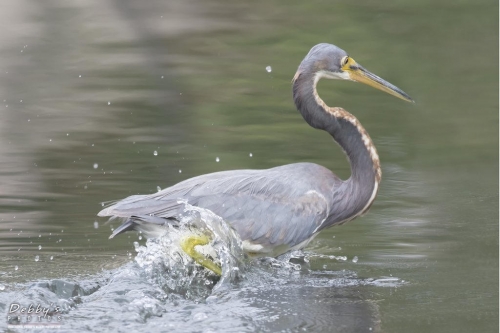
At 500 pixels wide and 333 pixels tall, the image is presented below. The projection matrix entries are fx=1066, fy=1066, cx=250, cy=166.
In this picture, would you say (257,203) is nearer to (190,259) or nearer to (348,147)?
(190,259)

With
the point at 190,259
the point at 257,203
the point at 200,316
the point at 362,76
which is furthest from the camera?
the point at 362,76

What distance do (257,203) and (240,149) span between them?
99.3 inches

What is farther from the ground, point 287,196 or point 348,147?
point 348,147

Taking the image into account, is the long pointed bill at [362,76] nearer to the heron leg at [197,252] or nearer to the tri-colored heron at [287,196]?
the tri-colored heron at [287,196]

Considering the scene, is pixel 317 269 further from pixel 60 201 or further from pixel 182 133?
pixel 182 133

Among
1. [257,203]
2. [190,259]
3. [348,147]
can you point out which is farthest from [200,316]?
[348,147]

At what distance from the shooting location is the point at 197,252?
7043 millimetres

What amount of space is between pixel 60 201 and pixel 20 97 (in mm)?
3756

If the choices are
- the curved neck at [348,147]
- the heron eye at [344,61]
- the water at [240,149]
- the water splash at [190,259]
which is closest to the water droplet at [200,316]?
the water at [240,149]

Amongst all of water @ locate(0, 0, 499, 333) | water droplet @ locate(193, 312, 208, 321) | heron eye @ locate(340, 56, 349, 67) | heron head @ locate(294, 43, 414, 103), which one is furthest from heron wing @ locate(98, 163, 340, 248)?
water droplet @ locate(193, 312, 208, 321)

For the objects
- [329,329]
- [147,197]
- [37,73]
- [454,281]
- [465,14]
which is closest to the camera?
[329,329]

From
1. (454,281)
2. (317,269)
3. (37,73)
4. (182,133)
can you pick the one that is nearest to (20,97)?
(37,73)

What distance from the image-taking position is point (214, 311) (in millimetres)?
6098

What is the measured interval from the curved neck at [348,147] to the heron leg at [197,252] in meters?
1.07
